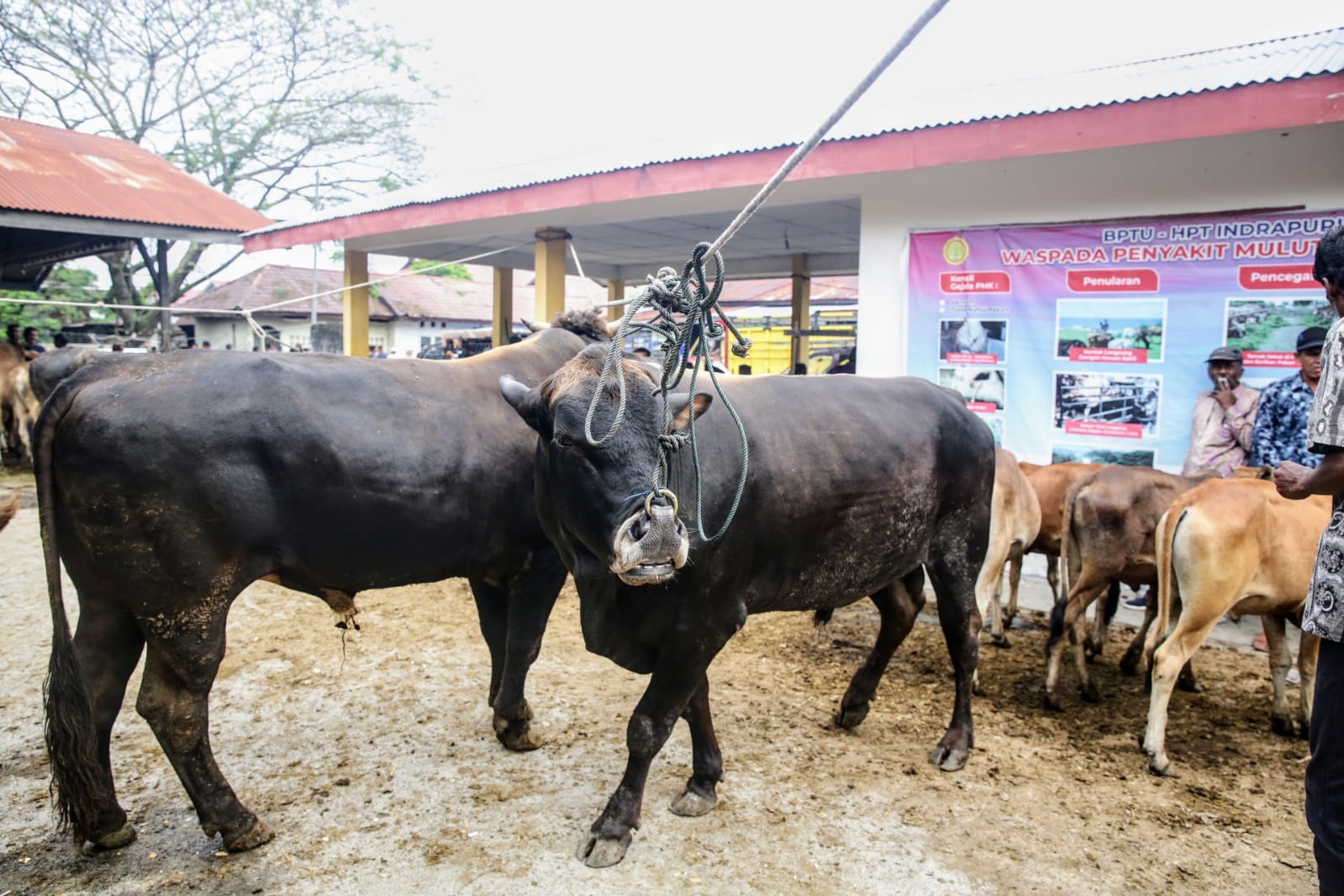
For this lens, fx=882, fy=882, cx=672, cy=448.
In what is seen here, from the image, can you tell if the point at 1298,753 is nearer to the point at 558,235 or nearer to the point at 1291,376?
the point at 1291,376

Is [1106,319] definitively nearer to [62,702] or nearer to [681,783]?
[681,783]

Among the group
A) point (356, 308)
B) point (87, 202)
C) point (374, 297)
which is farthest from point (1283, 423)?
point (374, 297)

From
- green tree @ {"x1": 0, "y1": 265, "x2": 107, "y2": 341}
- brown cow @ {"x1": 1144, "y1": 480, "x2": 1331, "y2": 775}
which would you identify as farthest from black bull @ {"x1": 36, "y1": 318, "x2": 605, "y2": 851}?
green tree @ {"x1": 0, "y1": 265, "x2": 107, "y2": 341}

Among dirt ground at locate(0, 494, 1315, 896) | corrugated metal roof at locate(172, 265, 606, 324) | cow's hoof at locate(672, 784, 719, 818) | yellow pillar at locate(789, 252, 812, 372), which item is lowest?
dirt ground at locate(0, 494, 1315, 896)

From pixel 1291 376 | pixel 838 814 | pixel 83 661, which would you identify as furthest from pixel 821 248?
pixel 83 661

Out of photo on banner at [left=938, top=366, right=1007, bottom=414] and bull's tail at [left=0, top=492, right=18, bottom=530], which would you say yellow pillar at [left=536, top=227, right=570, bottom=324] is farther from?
bull's tail at [left=0, top=492, right=18, bottom=530]

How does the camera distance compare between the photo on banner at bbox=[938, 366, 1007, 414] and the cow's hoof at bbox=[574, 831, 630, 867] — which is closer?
the cow's hoof at bbox=[574, 831, 630, 867]

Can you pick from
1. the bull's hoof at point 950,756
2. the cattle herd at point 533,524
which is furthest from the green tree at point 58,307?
the bull's hoof at point 950,756

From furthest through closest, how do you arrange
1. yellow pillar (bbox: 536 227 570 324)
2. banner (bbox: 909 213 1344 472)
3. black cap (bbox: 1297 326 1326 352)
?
yellow pillar (bbox: 536 227 570 324)
banner (bbox: 909 213 1344 472)
black cap (bbox: 1297 326 1326 352)

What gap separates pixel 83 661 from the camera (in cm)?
325

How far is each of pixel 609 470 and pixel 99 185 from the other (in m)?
13.3

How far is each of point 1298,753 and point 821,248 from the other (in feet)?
30.7

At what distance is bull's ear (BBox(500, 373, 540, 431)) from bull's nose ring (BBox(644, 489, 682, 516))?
56 centimetres

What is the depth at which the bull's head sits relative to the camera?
2785 mm
